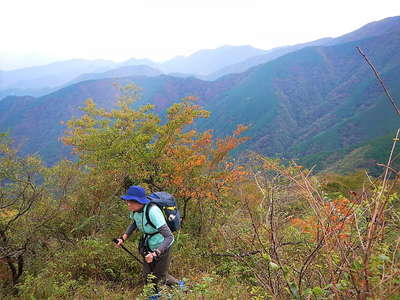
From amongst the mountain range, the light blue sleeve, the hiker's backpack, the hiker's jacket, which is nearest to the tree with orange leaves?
the hiker's backpack

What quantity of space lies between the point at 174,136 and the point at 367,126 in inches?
4234

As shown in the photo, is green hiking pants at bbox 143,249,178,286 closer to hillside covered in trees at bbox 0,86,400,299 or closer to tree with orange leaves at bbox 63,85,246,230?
hillside covered in trees at bbox 0,86,400,299

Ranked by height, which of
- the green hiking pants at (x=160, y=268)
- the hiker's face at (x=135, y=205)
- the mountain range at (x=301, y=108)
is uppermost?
the hiker's face at (x=135, y=205)

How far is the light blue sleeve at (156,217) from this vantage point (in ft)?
13.9

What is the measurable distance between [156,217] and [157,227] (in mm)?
127

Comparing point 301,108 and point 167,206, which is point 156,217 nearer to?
point 167,206

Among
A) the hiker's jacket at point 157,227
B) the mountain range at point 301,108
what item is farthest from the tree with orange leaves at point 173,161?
the mountain range at point 301,108

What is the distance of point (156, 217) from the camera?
426 centimetres

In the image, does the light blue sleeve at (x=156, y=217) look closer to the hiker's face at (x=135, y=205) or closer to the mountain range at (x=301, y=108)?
the hiker's face at (x=135, y=205)

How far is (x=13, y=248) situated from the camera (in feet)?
28.1

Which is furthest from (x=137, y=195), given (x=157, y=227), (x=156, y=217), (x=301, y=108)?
(x=301, y=108)

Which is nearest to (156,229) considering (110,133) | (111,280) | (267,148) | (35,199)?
(111,280)

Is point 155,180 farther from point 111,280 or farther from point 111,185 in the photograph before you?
point 111,280

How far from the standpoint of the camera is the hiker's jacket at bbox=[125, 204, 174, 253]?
4.16 metres
